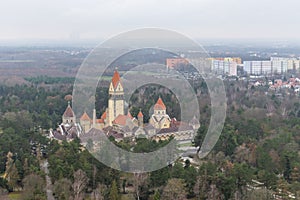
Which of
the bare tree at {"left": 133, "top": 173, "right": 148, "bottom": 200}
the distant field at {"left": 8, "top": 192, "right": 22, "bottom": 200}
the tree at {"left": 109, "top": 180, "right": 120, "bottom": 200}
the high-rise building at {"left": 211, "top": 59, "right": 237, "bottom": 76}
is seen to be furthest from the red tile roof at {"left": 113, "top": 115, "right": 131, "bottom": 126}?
the high-rise building at {"left": 211, "top": 59, "right": 237, "bottom": 76}

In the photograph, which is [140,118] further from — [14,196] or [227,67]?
[227,67]

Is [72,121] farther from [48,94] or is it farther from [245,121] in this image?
[48,94]

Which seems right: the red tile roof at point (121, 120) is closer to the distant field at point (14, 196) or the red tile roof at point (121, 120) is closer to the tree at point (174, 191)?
the distant field at point (14, 196)

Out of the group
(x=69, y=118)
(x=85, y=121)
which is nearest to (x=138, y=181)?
(x=85, y=121)

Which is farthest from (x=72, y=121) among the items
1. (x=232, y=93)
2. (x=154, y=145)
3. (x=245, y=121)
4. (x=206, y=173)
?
(x=232, y=93)

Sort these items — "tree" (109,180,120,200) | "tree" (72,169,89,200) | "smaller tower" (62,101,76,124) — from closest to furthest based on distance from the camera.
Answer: "tree" (109,180,120,200) < "tree" (72,169,89,200) < "smaller tower" (62,101,76,124)

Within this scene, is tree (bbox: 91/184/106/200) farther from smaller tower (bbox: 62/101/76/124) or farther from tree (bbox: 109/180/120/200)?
smaller tower (bbox: 62/101/76/124)
